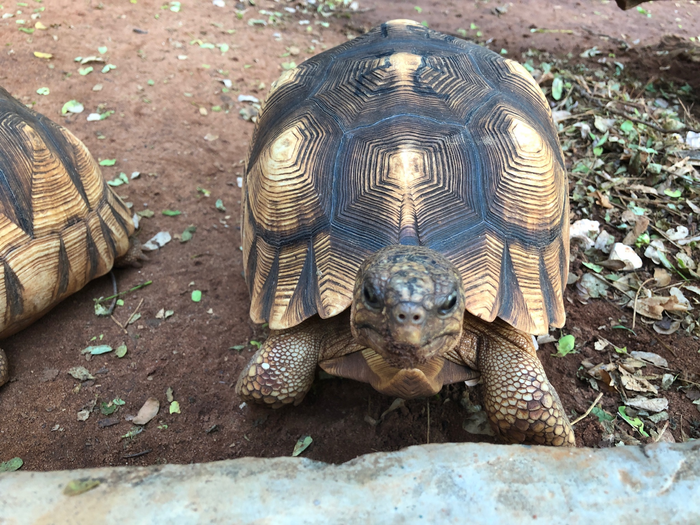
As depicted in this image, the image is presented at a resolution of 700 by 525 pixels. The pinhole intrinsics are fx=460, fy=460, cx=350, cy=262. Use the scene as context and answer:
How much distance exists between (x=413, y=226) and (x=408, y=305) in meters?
0.49

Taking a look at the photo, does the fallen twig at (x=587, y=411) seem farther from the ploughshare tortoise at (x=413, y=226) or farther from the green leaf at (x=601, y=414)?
the ploughshare tortoise at (x=413, y=226)

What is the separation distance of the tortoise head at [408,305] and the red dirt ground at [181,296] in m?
0.84

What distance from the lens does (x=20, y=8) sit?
5184 mm

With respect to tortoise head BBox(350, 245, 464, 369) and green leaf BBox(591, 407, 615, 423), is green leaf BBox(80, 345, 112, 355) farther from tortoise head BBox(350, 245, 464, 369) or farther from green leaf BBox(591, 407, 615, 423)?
green leaf BBox(591, 407, 615, 423)

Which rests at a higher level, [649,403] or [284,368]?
[284,368]

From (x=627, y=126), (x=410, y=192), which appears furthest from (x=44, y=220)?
(x=627, y=126)

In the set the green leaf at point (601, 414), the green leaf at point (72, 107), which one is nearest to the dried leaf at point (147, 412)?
the green leaf at point (601, 414)

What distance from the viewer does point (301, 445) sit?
6.50 ft

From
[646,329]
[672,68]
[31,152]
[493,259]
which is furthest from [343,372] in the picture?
[672,68]

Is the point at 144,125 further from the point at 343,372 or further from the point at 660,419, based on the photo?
the point at 660,419

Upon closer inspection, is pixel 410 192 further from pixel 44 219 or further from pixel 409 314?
pixel 44 219

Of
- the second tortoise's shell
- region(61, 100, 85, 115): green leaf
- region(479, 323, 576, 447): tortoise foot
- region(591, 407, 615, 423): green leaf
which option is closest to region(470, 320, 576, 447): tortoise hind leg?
region(479, 323, 576, 447): tortoise foot

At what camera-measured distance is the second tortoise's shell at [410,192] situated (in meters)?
1.67

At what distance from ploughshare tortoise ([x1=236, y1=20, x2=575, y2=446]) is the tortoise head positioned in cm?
5
